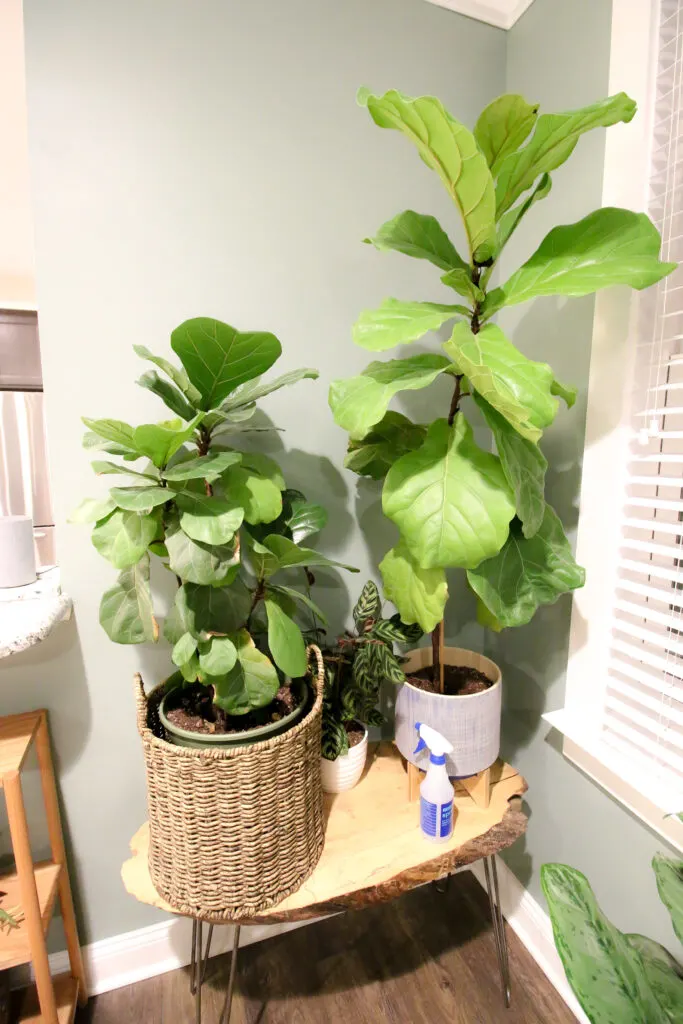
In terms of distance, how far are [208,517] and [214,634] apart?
22 cm

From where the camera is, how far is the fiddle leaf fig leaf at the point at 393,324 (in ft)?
2.55

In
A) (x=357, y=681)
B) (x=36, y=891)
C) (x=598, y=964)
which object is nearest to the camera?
(x=598, y=964)

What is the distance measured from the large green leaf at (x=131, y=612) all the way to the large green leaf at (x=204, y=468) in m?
0.18

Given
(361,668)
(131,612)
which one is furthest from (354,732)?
(131,612)

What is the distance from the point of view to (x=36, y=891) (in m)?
0.93

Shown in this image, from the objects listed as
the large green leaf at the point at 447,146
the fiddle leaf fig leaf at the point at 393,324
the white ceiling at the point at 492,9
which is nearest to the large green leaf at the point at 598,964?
the fiddle leaf fig leaf at the point at 393,324

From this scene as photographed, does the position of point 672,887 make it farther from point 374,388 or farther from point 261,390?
point 261,390

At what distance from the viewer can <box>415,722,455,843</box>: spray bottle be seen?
102 centimetres

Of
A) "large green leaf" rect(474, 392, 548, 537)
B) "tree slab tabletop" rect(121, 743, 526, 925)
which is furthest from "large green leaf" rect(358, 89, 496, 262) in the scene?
"tree slab tabletop" rect(121, 743, 526, 925)

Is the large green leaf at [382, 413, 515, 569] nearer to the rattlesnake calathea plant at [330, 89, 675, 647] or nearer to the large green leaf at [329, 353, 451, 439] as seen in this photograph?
the rattlesnake calathea plant at [330, 89, 675, 647]

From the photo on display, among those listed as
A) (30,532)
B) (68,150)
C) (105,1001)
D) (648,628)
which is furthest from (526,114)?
(105,1001)

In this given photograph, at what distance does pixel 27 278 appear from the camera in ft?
6.82

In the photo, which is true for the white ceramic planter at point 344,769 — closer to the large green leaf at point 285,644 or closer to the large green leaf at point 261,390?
the large green leaf at point 285,644

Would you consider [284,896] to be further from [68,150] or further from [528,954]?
[68,150]
